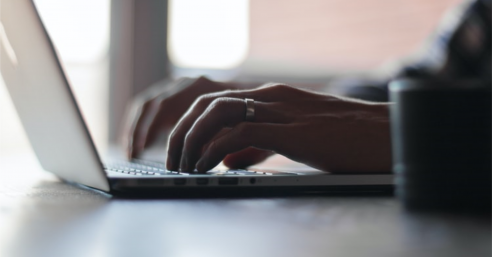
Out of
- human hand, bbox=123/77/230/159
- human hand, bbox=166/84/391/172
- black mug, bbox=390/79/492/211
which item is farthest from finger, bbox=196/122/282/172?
human hand, bbox=123/77/230/159

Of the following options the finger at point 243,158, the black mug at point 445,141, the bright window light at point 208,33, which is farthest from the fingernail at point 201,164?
the bright window light at point 208,33

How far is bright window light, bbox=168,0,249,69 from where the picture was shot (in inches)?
133

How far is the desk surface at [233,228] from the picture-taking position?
37 cm

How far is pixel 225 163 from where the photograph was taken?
913 mm

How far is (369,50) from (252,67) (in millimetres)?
760

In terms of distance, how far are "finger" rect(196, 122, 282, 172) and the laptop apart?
0.06m

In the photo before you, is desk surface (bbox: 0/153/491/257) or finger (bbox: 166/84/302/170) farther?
finger (bbox: 166/84/302/170)

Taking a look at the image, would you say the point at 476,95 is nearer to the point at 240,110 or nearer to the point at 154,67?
the point at 240,110

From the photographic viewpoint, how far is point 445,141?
1.54 ft

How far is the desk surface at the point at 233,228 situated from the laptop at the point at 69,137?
48 mm

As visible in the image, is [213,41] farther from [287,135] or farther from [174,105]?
[287,135]

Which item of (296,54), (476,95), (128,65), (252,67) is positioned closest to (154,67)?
(128,65)

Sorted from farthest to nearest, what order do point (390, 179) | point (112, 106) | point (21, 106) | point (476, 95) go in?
point (112, 106) → point (21, 106) → point (390, 179) → point (476, 95)

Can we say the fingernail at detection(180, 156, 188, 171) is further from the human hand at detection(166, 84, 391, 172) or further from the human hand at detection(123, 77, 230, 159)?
the human hand at detection(123, 77, 230, 159)
